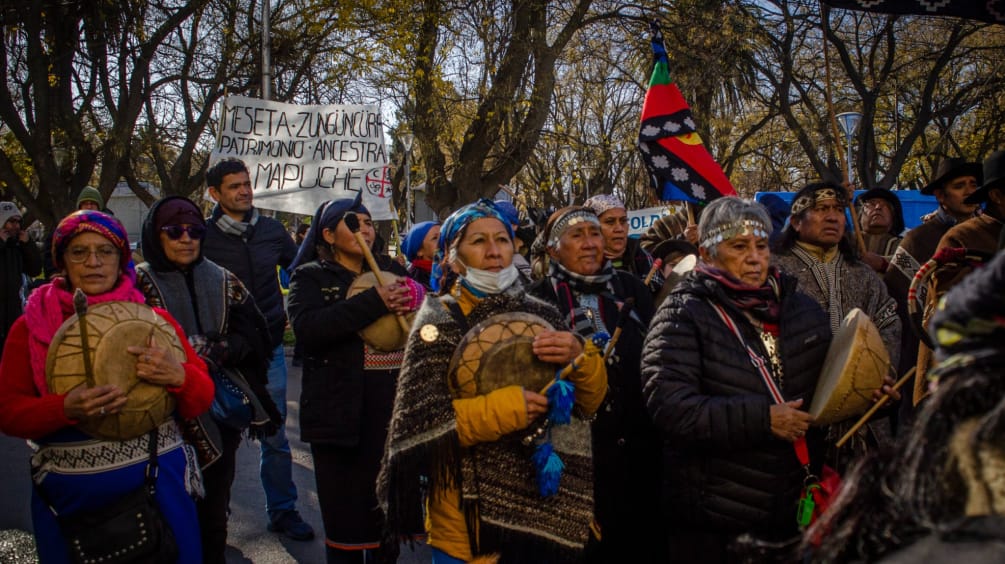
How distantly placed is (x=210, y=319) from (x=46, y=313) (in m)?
0.83

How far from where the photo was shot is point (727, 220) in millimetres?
3086

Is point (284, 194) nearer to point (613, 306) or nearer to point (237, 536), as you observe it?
point (237, 536)

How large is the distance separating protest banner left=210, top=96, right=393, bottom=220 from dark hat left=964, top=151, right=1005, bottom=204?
487cm

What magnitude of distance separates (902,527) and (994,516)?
0.14 metres

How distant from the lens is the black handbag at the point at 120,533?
2.85 m

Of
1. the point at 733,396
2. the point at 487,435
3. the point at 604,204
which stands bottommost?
the point at 487,435

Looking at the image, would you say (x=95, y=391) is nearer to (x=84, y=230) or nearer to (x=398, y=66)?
(x=84, y=230)

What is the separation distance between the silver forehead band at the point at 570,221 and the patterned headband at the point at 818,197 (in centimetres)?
108

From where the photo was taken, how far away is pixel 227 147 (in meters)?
7.41

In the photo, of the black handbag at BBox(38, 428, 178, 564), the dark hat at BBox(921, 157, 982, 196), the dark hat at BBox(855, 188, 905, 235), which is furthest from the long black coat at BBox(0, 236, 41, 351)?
the dark hat at BBox(921, 157, 982, 196)

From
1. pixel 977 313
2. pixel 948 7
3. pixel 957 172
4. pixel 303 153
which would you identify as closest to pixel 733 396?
pixel 977 313

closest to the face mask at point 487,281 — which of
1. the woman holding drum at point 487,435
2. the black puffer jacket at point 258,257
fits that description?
the woman holding drum at point 487,435

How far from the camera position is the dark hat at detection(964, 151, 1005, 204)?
13.3 ft

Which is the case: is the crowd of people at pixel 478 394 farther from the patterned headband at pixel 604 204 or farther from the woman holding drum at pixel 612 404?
the patterned headband at pixel 604 204
